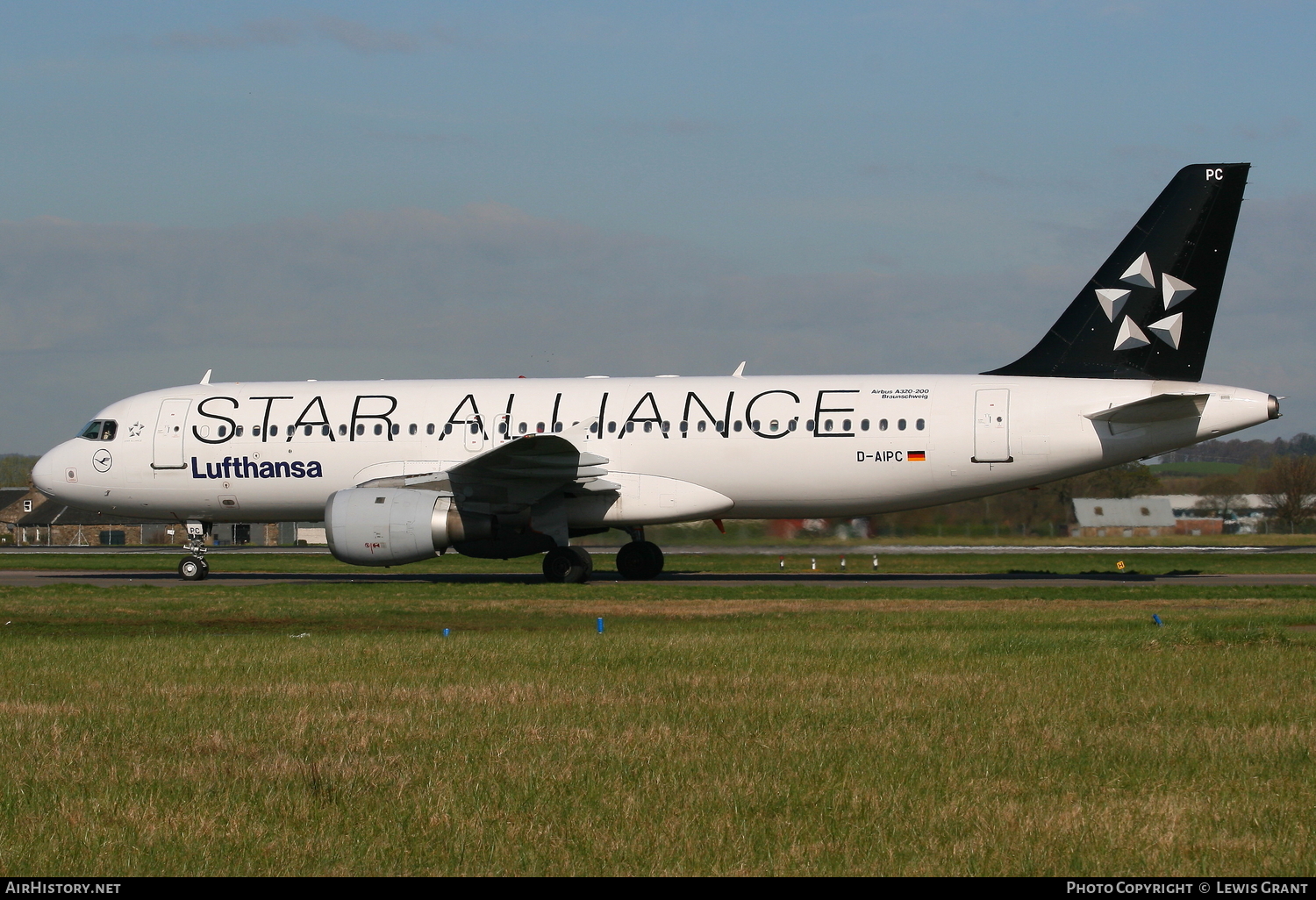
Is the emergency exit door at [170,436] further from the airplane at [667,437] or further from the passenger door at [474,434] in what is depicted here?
the passenger door at [474,434]

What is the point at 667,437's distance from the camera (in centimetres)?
2688

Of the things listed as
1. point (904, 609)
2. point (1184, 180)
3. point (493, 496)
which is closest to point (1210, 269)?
point (1184, 180)

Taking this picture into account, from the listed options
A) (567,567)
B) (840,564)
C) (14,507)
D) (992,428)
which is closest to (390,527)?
(567,567)

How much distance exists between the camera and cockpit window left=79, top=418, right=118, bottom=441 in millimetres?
29531

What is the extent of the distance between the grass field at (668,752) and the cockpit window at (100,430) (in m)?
14.6

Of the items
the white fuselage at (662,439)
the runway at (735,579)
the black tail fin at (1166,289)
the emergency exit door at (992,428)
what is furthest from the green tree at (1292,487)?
the emergency exit door at (992,428)

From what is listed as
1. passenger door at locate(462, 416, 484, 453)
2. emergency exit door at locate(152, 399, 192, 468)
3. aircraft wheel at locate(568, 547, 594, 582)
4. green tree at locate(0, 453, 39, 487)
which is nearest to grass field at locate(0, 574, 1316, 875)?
aircraft wheel at locate(568, 547, 594, 582)

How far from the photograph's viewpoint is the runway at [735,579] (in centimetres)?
2636

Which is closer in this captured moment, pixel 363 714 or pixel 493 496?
pixel 363 714

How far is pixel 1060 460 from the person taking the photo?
25.3 metres

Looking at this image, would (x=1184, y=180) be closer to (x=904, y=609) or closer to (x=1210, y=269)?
(x=1210, y=269)

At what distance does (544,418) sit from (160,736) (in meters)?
18.7

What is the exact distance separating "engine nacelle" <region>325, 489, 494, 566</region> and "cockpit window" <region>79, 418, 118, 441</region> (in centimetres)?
720

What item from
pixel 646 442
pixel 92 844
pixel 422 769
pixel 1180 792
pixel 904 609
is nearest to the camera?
pixel 92 844
